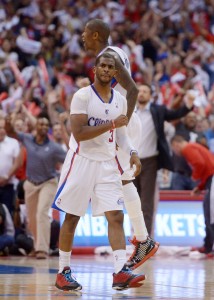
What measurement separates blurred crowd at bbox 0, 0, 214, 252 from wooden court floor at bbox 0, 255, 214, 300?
172 inches

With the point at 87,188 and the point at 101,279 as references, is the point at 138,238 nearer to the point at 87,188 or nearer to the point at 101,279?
the point at 101,279

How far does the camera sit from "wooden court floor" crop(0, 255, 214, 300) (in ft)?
24.5

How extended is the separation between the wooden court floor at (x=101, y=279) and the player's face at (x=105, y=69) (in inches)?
71.6

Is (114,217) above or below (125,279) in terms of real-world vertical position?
above

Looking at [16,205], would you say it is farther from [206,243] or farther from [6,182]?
[206,243]

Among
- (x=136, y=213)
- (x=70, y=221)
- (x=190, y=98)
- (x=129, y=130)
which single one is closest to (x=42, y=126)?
(x=190, y=98)

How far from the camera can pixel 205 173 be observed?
13477 mm

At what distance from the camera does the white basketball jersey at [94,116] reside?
777 cm

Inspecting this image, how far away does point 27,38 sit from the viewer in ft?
72.1

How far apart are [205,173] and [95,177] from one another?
19.3 ft

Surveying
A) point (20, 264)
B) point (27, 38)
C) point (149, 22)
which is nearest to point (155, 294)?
point (20, 264)

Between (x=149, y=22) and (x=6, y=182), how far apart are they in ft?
38.4

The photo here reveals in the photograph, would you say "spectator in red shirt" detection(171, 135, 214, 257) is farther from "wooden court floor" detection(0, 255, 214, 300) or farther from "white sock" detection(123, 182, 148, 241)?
"white sock" detection(123, 182, 148, 241)

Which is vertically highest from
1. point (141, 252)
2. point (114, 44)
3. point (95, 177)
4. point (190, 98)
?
point (114, 44)
